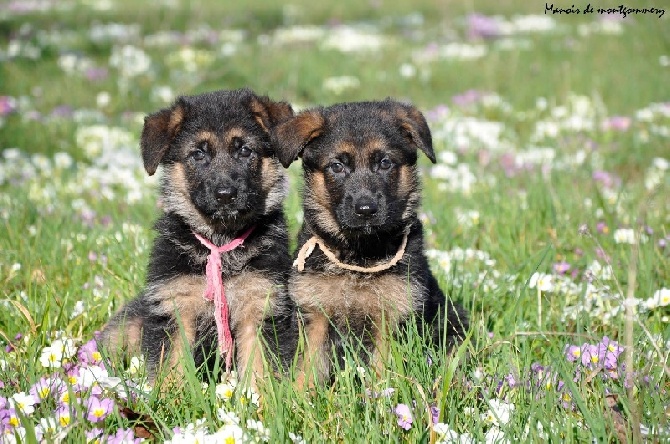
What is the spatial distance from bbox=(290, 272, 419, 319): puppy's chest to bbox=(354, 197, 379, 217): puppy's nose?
34 cm

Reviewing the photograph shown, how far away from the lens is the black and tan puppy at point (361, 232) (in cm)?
429

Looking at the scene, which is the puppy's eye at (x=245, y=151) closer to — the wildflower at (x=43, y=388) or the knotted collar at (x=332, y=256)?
the knotted collar at (x=332, y=256)

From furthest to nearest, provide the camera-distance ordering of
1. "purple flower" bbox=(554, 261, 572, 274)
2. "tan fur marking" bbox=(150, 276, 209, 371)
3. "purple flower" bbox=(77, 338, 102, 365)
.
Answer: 1. "purple flower" bbox=(554, 261, 572, 274)
2. "tan fur marking" bbox=(150, 276, 209, 371)
3. "purple flower" bbox=(77, 338, 102, 365)

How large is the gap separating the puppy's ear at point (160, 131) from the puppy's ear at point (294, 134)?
59 cm

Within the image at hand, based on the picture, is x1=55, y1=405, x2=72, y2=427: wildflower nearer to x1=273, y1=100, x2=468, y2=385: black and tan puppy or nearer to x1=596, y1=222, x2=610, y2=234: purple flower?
x1=273, y1=100, x2=468, y2=385: black and tan puppy

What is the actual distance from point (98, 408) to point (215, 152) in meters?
1.77

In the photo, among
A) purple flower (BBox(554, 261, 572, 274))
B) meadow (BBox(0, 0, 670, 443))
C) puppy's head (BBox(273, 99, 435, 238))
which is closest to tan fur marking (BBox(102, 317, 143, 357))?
meadow (BBox(0, 0, 670, 443))

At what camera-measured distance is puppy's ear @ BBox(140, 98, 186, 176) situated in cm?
453

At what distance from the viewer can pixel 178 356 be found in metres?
4.18

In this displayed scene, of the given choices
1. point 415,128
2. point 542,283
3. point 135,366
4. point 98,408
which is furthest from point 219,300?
point 542,283

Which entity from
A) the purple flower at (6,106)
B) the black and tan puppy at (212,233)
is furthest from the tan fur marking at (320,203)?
the purple flower at (6,106)

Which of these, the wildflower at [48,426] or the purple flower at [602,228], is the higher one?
the purple flower at [602,228]

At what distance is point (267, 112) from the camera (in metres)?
4.73

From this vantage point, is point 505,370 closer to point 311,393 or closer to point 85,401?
point 311,393
